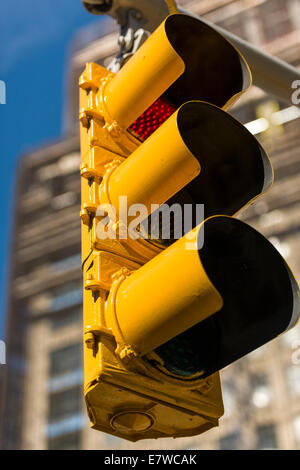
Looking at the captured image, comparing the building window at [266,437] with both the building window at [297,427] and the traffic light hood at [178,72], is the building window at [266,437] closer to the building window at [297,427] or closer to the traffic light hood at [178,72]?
the building window at [297,427]

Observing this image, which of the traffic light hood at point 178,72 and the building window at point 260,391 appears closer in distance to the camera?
the traffic light hood at point 178,72

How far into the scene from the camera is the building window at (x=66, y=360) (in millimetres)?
61281

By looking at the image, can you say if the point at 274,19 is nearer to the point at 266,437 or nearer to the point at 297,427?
the point at 297,427

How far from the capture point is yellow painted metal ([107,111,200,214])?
3.06 metres

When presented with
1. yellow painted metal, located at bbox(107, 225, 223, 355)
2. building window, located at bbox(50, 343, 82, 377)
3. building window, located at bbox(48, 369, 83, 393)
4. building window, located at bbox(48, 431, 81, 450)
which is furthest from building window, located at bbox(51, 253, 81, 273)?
yellow painted metal, located at bbox(107, 225, 223, 355)

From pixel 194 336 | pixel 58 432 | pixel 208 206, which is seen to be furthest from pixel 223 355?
pixel 58 432

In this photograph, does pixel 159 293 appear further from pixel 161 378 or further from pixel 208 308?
pixel 161 378

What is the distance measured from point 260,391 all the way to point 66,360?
15839 mm

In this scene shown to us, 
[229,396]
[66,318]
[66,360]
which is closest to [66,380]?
[66,360]

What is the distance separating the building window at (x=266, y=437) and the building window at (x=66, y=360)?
1563cm

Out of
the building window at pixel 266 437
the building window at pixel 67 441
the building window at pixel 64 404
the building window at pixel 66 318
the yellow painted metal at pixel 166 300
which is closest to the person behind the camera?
the yellow painted metal at pixel 166 300

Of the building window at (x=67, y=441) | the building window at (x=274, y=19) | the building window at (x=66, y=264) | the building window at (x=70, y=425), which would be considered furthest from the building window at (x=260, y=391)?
the building window at (x=274, y=19)

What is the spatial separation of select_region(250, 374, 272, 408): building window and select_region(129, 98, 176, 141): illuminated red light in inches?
1883

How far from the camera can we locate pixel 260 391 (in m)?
51.8
